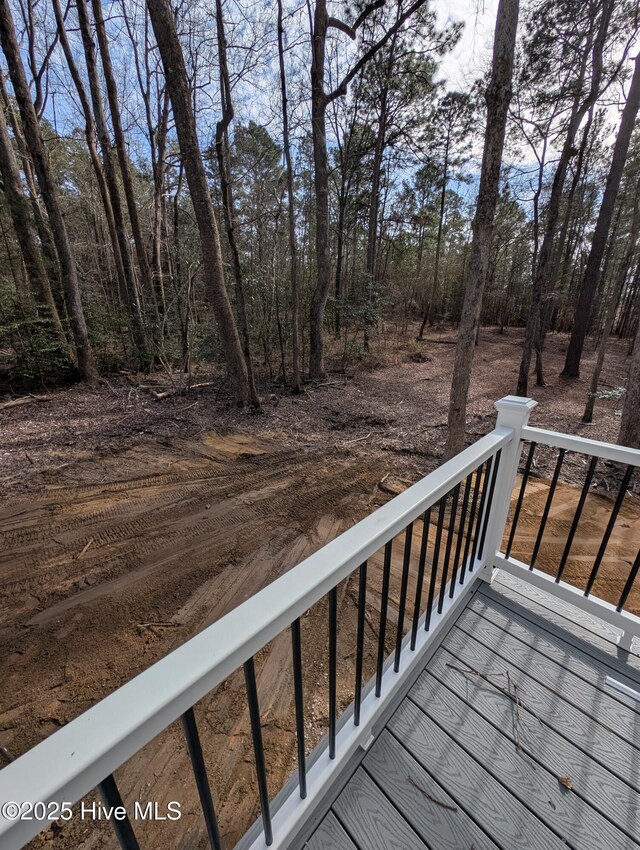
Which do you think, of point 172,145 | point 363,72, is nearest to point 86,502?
point 172,145

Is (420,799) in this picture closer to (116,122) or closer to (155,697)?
(155,697)

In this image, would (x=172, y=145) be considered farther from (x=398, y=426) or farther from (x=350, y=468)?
(x=350, y=468)

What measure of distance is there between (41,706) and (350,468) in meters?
3.18

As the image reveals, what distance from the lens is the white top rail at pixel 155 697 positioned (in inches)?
17.0

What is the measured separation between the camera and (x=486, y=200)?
330 cm

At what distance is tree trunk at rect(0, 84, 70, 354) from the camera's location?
5633 mm

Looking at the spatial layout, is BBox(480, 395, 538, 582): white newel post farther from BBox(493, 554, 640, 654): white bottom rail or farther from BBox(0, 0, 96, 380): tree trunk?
BBox(0, 0, 96, 380): tree trunk

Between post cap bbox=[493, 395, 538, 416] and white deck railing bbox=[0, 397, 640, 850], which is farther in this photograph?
post cap bbox=[493, 395, 538, 416]

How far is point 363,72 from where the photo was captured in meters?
9.32

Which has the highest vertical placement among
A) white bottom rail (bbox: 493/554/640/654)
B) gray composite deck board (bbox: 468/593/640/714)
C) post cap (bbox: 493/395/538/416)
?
post cap (bbox: 493/395/538/416)

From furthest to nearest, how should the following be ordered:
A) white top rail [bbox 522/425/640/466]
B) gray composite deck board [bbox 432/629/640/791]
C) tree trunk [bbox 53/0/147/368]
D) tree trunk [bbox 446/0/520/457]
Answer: tree trunk [bbox 53/0/147/368], tree trunk [bbox 446/0/520/457], white top rail [bbox 522/425/640/466], gray composite deck board [bbox 432/629/640/791]

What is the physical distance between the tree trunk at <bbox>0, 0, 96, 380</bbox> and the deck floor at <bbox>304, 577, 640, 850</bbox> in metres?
7.34

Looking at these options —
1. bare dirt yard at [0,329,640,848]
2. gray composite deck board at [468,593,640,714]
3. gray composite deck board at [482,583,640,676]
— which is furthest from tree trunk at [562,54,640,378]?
gray composite deck board at [468,593,640,714]

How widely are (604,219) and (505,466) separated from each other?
900 centimetres
